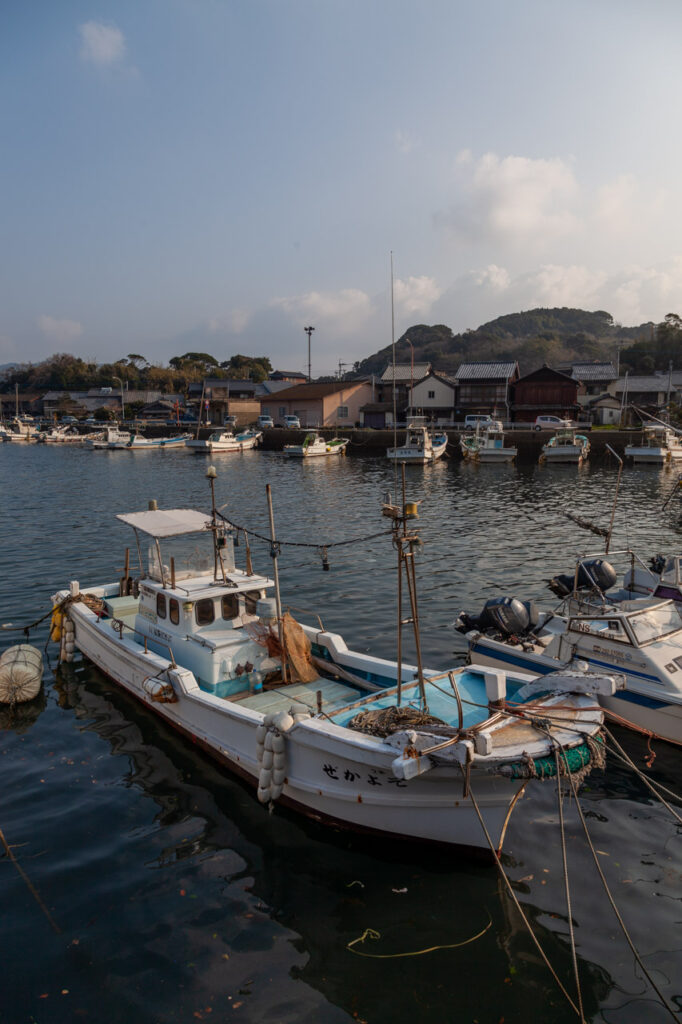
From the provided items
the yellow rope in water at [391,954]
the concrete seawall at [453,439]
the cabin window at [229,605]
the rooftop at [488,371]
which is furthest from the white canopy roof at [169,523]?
the rooftop at [488,371]


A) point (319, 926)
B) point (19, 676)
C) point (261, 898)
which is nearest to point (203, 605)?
point (19, 676)

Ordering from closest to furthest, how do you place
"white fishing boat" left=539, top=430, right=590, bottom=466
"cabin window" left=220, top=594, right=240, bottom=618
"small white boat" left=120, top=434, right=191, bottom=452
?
"cabin window" left=220, top=594, right=240, bottom=618, "white fishing boat" left=539, top=430, right=590, bottom=466, "small white boat" left=120, top=434, right=191, bottom=452

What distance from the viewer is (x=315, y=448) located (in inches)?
2557

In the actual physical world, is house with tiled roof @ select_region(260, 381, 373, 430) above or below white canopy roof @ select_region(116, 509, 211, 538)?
above

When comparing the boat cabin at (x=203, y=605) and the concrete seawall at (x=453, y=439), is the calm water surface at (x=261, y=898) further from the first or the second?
the concrete seawall at (x=453, y=439)

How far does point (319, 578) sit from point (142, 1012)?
1576cm

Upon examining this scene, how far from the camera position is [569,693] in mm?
8312

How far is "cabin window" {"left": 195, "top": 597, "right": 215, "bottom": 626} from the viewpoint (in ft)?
38.1

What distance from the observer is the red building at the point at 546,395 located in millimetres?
72938

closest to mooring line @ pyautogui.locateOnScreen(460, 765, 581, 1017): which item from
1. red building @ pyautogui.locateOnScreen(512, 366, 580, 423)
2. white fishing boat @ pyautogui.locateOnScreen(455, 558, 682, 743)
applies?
white fishing boat @ pyautogui.locateOnScreen(455, 558, 682, 743)

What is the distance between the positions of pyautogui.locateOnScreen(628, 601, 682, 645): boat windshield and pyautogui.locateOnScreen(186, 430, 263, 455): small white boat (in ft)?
207

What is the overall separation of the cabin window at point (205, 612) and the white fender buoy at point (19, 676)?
426 cm

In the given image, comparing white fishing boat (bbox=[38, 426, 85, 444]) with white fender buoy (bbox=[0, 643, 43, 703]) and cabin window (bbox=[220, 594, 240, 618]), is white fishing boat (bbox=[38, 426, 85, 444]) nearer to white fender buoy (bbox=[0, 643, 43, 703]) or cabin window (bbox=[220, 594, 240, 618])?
white fender buoy (bbox=[0, 643, 43, 703])

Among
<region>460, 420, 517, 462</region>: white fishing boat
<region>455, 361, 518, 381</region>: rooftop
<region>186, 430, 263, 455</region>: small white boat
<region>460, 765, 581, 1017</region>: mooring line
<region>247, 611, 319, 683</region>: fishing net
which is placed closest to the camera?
<region>460, 765, 581, 1017</region>: mooring line
